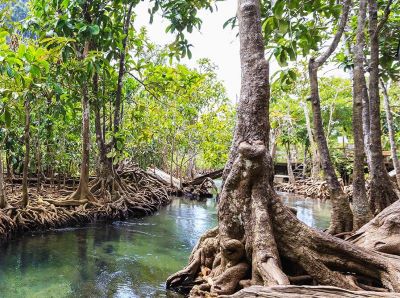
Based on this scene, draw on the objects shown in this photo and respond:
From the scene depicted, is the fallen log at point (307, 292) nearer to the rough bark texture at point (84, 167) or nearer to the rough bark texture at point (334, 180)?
the rough bark texture at point (334, 180)

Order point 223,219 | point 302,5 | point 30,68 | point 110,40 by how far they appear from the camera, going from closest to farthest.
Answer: point 223,219 < point 30,68 < point 302,5 < point 110,40

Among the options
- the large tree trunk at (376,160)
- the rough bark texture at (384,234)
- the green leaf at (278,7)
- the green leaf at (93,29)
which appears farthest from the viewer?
the green leaf at (93,29)

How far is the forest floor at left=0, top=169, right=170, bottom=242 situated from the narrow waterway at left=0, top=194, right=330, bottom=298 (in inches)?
10.6

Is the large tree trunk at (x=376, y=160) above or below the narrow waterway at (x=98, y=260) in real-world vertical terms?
above

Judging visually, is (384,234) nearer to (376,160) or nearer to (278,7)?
(376,160)

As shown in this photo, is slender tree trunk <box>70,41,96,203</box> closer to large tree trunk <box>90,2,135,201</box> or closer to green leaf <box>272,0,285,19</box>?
large tree trunk <box>90,2,135,201</box>

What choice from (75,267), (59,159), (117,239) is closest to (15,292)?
(75,267)

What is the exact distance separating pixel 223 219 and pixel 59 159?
8466 millimetres

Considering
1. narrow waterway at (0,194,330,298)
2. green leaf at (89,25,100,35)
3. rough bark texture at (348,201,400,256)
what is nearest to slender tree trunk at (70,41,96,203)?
narrow waterway at (0,194,330,298)

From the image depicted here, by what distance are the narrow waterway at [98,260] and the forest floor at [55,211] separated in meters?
0.27

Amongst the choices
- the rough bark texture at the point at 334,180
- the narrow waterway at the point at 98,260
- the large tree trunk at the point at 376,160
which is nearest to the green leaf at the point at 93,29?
the rough bark texture at the point at 334,180

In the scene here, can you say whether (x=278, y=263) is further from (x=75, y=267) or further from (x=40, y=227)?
(x=40, y=227)

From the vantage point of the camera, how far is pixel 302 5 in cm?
476

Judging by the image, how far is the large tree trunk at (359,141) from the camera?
5188 mm
